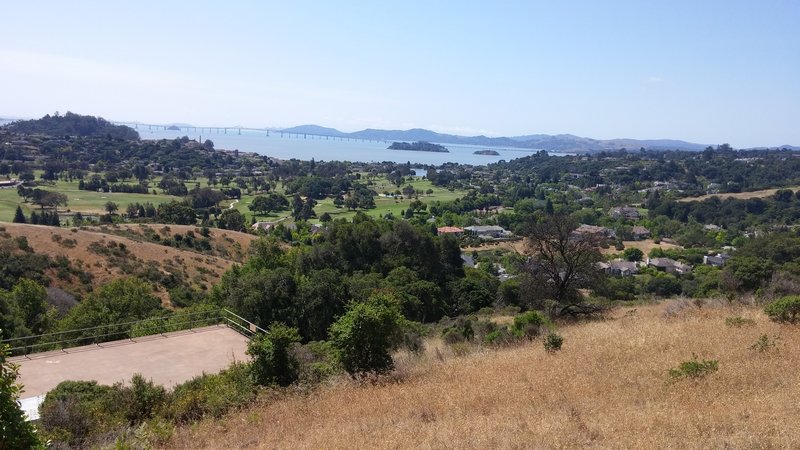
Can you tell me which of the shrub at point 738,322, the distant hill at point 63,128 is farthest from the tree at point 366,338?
the distant hill at point 63,128

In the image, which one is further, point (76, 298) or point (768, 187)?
point (768, 187)

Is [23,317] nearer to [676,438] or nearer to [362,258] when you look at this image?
[362,258]

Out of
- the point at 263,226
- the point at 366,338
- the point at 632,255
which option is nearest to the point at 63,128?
the point at 263,226

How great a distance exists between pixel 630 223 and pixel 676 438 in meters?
78.7

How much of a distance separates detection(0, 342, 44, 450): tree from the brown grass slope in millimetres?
29009

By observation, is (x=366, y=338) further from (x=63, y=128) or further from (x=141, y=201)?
(x=63, y=128)

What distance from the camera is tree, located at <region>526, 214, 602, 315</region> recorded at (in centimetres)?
1612

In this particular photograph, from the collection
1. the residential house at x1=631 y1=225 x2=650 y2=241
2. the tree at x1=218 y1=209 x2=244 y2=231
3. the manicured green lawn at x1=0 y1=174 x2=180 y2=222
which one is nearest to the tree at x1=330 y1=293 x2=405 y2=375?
the tree at x1=218 y1=209 x2=244 y2=231

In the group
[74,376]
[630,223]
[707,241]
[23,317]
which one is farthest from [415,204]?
[74,376]

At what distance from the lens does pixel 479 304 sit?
92.7ft

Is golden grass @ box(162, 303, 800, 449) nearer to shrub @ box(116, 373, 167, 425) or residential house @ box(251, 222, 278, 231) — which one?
shrub @ box(116, 373, 167, 425)

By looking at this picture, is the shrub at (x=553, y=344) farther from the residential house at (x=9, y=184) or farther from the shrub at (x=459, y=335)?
the residential house at (x=9, y=184)

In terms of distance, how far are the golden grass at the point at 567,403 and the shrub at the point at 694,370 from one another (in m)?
0.15

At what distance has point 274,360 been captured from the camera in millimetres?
9508
